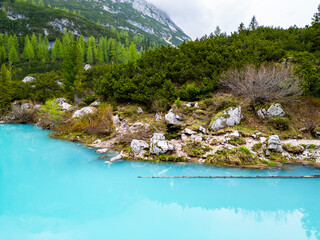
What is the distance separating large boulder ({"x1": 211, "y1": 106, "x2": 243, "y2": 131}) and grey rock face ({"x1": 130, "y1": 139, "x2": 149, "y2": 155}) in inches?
197

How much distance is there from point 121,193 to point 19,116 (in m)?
25.4

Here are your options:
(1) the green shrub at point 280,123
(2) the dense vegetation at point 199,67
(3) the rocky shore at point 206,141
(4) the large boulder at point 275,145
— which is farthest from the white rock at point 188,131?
(1) the green shrub at point 280,123

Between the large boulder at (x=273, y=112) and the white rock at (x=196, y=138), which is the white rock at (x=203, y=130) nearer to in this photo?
the white rock at (x=196, y=138)

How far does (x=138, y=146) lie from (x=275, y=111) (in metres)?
10.4

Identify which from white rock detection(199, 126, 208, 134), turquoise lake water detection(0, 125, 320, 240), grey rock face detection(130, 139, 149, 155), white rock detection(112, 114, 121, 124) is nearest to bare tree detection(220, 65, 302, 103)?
white rock detection(199, 126, 208, 134)

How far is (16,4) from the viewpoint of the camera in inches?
3775

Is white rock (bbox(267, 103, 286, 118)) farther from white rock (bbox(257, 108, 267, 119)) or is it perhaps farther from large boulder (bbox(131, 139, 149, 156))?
large boulder (bbox(131, 139, 149, 156))

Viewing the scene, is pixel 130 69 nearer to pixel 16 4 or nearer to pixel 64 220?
pixel 64 220

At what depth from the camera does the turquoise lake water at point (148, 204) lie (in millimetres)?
6148

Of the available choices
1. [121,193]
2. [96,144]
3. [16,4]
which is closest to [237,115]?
[121,193]

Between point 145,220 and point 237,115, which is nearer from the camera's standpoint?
point 145,220

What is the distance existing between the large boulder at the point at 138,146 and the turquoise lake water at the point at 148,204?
1.20 metres

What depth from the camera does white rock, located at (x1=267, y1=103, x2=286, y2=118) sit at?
13.9 meters

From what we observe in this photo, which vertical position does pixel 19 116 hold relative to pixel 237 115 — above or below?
below
